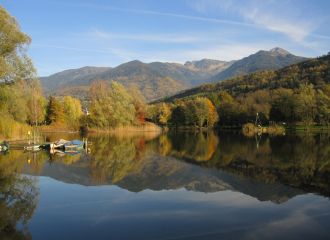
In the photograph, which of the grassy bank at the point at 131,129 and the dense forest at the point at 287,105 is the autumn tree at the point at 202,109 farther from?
the grassy bank at the point at 131,129

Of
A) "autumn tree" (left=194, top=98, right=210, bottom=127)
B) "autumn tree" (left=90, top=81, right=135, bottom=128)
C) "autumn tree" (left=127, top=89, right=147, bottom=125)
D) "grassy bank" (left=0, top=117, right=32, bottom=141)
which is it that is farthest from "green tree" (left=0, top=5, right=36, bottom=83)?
"autumn tree" (left=194, top=98, right=210, bottom=127)

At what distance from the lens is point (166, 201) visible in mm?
8258

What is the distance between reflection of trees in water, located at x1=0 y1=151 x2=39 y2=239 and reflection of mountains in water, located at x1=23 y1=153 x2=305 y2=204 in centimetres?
129

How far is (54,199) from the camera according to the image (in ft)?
28.0

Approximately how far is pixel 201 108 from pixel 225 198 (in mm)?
61446

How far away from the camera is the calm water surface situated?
5902 mm

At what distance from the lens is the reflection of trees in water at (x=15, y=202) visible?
5.91 metres

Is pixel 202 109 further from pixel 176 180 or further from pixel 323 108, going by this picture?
pixel 176 180

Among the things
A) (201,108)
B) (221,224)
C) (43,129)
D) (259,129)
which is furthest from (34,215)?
(201,108)

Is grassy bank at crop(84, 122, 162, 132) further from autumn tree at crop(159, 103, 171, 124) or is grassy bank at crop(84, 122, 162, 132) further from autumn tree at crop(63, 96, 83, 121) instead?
autumn tree at crop(159, 103, 171, 124)

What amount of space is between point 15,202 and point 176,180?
262 inches

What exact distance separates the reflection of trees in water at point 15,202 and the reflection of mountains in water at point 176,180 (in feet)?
4.24

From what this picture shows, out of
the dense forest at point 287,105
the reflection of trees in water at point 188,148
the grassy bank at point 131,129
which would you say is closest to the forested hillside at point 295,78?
the dense forest at point 287,105

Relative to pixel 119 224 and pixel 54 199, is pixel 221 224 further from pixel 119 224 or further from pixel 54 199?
pixel 54 199
